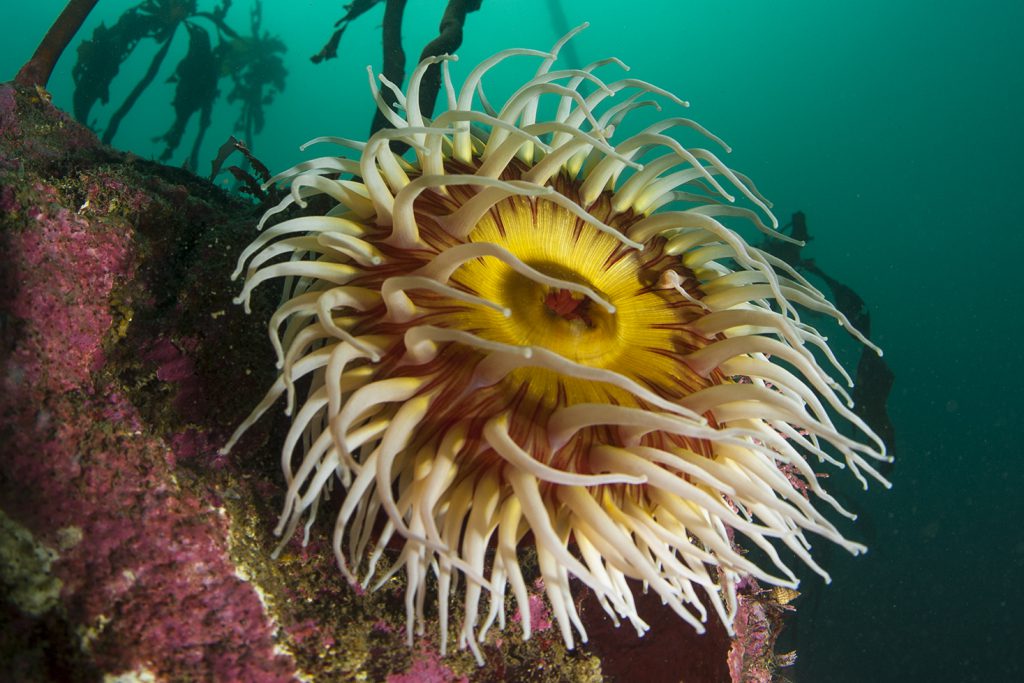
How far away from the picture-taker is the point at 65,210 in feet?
6.72

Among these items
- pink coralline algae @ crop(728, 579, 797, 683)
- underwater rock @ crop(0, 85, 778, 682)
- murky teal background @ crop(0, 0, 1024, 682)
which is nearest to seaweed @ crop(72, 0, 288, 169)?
underwater rock @ crop(0, 85, 778, 682)

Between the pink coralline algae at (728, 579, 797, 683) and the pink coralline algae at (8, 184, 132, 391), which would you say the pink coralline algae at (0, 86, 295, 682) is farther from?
the pink coralline algae at (728, 579, 797, 683)

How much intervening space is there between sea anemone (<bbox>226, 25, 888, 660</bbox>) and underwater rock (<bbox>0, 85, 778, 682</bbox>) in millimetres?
172

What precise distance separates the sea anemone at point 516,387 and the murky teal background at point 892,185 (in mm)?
8101

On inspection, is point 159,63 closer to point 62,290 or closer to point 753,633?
point 62,290

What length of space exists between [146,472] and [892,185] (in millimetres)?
64025

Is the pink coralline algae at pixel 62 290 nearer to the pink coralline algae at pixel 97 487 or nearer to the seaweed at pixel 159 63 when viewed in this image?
the pink coralline algae at pixel 97 487

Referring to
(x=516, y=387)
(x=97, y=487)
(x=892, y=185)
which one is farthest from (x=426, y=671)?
(x=892, y=185)

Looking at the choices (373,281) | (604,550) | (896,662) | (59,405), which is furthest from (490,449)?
(896,662)

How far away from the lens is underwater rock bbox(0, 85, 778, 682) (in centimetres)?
170

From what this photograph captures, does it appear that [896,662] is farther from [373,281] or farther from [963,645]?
[373,281]

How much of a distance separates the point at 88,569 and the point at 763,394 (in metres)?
2.12

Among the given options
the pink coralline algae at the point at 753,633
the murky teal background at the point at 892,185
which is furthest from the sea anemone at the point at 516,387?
the murky teal background at the point at 892,185

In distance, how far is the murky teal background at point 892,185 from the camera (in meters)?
16.7
